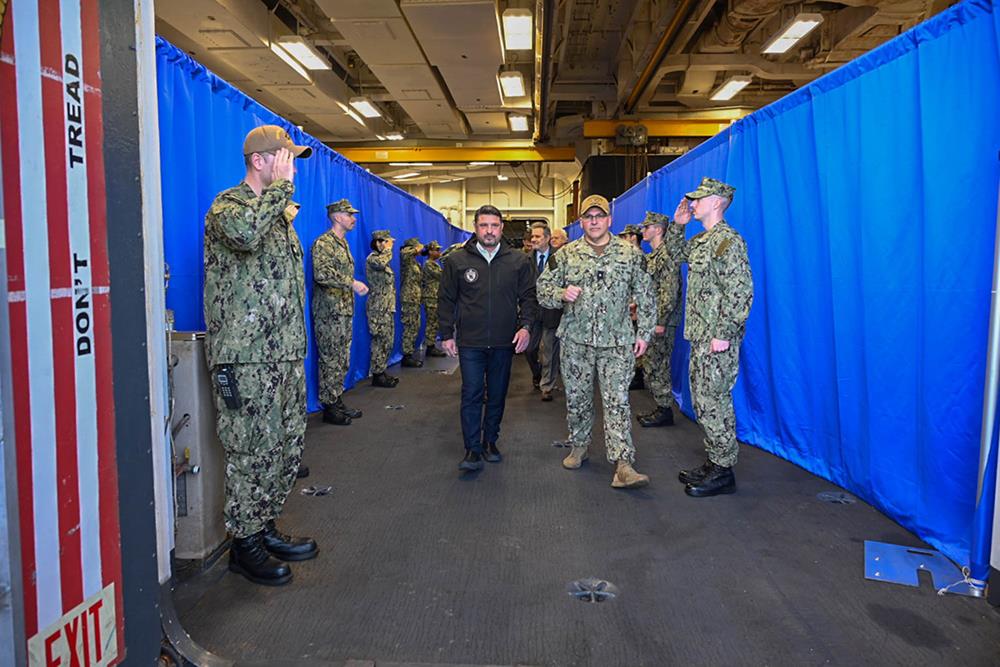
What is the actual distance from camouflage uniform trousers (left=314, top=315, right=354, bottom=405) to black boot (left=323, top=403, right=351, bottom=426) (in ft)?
0.16

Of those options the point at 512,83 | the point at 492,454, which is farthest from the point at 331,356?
the point at 512,83

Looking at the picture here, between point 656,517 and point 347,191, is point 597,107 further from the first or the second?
point 656,517

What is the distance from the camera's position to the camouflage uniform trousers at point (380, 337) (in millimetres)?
6375

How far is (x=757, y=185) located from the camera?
4.19 meters

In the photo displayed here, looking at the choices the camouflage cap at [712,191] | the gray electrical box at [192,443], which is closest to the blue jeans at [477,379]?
the camouflage cap at [712,191]

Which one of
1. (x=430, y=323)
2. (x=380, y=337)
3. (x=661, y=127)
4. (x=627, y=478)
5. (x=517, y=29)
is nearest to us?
(x=627, y=478)

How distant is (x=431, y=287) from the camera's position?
9.12m

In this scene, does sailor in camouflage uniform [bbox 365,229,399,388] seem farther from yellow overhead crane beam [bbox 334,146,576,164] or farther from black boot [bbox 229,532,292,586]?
yellow overhead crane beam [bbox 334,146,576,164]

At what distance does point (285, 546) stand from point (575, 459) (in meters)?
1.84

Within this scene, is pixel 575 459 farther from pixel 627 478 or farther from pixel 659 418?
pixel 659 418

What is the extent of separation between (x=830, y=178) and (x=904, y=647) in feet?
7.65

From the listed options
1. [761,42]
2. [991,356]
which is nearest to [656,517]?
[991,356]

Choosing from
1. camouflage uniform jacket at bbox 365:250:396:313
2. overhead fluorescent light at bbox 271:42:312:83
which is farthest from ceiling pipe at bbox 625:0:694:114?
overhead fluorescent light at bbox 271:42:312:83

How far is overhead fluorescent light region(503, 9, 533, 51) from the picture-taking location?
7.04 m
